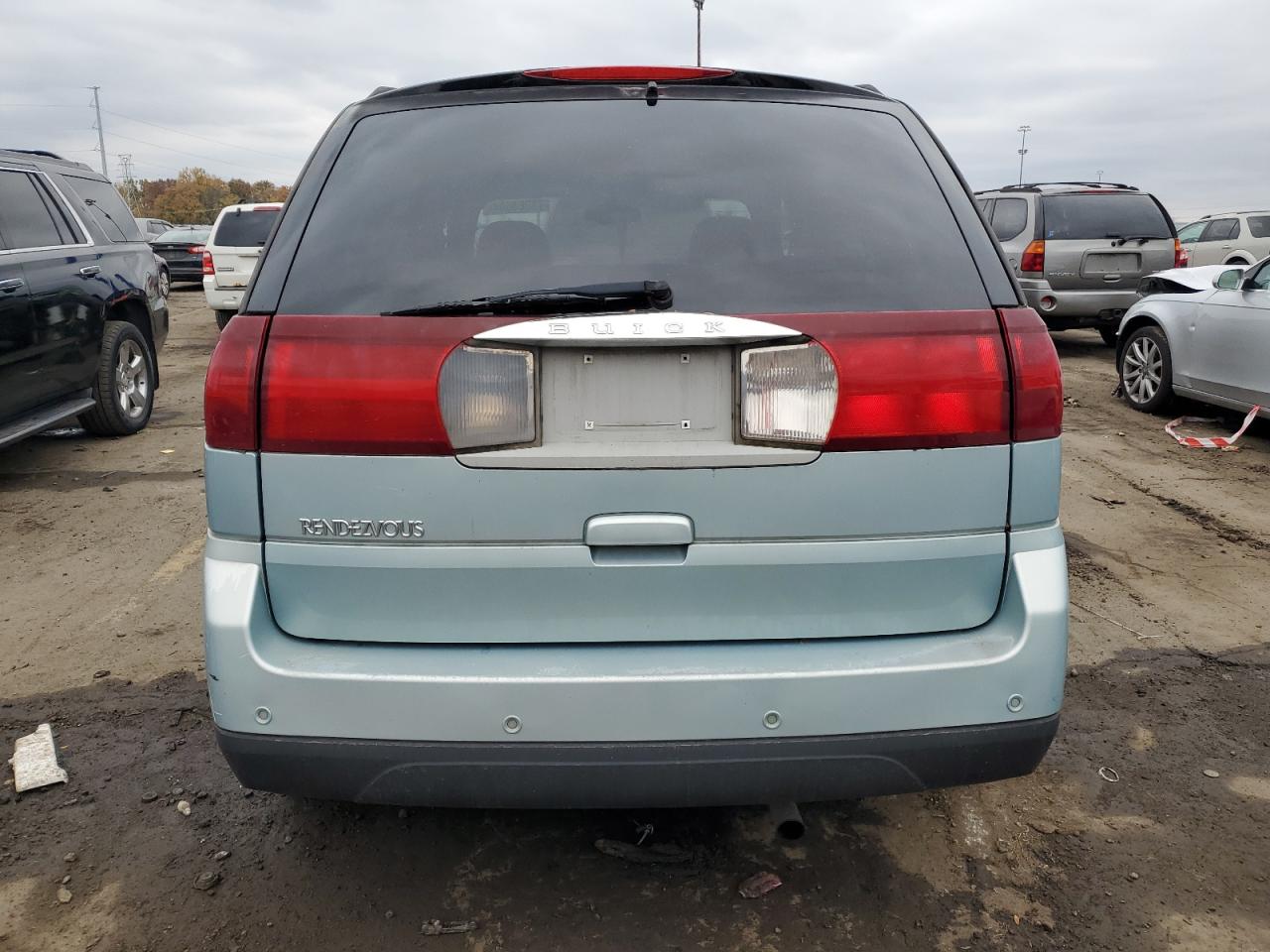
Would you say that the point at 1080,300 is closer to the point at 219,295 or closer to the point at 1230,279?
the point at 1230,279

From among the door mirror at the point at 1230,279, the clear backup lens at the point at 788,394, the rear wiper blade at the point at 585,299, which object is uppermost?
the rear wiper blade at the point at 585,299

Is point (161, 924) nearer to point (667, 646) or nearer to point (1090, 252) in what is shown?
point (667, 646)

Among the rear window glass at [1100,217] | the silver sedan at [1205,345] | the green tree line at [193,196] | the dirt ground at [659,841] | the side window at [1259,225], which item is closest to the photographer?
the dirt ground at [659,841]

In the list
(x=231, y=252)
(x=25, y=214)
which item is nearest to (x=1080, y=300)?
(x=25, y=214)

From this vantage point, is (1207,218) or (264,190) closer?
(1207,218)

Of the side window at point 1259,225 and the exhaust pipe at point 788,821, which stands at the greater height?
the side window at point 1259,225

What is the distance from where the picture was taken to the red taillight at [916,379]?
6.38 ft

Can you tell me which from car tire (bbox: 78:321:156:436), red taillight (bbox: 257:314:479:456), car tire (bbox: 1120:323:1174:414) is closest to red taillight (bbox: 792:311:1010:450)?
red taillight (bbox: 257:314:479:456)

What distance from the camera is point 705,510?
193 cm

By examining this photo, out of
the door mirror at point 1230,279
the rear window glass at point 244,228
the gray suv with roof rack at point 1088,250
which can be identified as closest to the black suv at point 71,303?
the rear window glass at point 244,228

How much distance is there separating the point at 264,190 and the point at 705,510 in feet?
312

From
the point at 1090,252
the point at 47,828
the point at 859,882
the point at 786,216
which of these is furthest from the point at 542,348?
the point at 1090,252

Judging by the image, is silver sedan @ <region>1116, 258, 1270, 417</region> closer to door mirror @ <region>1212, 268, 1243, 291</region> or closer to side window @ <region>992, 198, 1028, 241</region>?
door mirror @ <region>1212, 268, 1243, 291</region>

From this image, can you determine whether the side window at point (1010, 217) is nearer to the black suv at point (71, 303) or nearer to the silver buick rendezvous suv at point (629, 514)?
the black suv at point (71, 303)
